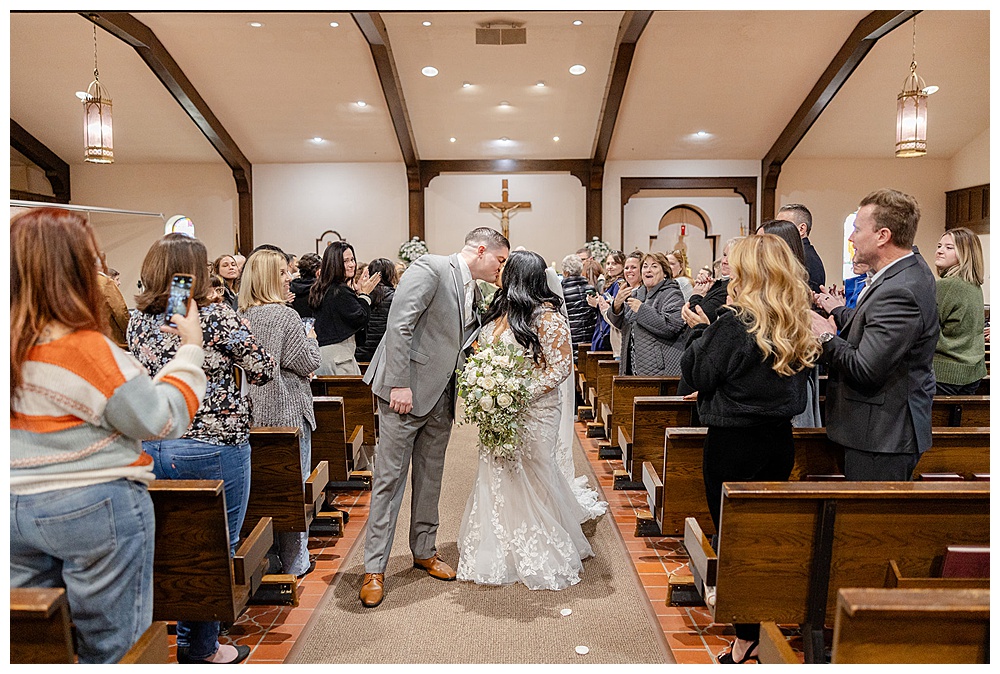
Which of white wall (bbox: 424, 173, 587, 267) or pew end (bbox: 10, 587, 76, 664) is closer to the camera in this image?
pew end (bbox: 10, 587, 76, 664)

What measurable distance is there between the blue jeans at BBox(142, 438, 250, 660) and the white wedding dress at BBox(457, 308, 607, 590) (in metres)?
1.12

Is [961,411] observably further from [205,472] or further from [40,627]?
[40,627]

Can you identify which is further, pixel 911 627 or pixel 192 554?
pixel 192 554

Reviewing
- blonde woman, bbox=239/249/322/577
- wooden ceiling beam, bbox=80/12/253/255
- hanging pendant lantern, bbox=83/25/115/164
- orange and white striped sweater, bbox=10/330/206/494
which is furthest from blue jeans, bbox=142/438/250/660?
wooden ceiling beam, bbox=80/12/253/255

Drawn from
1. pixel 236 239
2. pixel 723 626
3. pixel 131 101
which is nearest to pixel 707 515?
pixel 723 626

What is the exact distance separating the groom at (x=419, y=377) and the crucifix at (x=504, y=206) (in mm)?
10542

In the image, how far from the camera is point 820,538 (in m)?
2.25

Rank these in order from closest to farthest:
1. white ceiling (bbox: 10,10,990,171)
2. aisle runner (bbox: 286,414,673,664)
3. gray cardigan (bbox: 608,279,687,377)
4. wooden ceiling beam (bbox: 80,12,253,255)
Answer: aisle runner (bbox: 286,414,673,664) → gray cardigan (bbox: 608,279,687,377) → wooden ceiling beam (bbox: 80,12,253,255) → white ceiling (bbox: 10,10,990,171)

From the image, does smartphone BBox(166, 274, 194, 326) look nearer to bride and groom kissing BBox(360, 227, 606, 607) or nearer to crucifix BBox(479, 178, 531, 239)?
bride and groom kissing BBox(360, 227, 606, 607)

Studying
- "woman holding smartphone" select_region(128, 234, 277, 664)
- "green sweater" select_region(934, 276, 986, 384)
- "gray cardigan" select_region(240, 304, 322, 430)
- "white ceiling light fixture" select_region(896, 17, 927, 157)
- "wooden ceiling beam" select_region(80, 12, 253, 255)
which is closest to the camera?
"woman holding smartphone" select_region(128, 234, 277, 664)

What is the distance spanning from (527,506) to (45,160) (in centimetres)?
1302

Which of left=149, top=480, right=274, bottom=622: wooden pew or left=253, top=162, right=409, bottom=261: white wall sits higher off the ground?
left=253, top=162, right=409, bottom=261: white wall

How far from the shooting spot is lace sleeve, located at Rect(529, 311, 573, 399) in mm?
3406

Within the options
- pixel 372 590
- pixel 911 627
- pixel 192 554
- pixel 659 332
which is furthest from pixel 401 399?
pixel 659 332
